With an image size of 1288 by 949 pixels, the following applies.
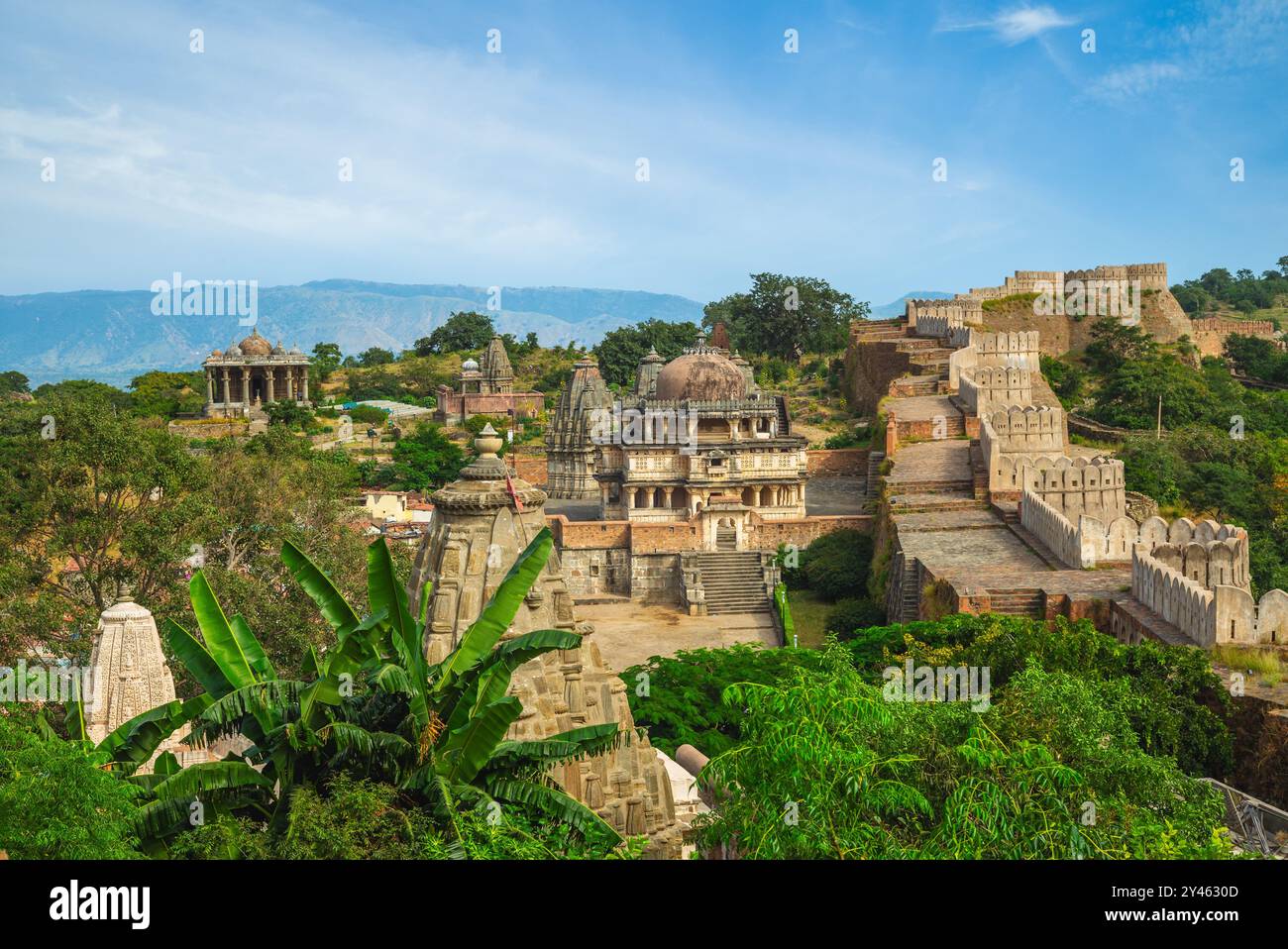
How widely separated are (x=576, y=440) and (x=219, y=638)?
4020cm

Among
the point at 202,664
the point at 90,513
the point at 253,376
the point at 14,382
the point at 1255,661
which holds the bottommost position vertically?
the point at 1255,661

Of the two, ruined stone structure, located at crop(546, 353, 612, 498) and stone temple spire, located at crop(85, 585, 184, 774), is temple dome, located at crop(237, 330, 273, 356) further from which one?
stone temple spire, located at crop(85, 585, 184, 774)

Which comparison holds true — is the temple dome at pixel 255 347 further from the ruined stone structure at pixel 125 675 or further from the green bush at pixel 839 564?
the ruined stone structure at pixel 125 675

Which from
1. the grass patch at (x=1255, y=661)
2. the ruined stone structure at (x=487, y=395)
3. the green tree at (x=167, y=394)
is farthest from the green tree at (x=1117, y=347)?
the green tree at (x=167, y=394)

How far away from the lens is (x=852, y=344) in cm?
6309

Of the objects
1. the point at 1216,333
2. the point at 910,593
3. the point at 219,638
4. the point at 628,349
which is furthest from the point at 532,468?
the point at 219,638

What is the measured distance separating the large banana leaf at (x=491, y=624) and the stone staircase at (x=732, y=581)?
1024 inches

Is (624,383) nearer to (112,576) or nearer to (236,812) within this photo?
(112,576)

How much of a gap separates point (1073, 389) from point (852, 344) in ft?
40.0

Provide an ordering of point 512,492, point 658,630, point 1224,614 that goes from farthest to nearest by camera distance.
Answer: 1. point 658,630
2. point 1224,614
3. point 512,492

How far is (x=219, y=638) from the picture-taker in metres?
9.95

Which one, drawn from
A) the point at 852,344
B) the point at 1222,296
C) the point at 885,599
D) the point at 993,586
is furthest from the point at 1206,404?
the point at 1222,296

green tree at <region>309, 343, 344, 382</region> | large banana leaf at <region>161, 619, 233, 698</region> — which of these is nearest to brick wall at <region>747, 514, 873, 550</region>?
large banana leaf at <region>161, 619, 233, 698</region>

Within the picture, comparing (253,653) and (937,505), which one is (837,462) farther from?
(253,653)
